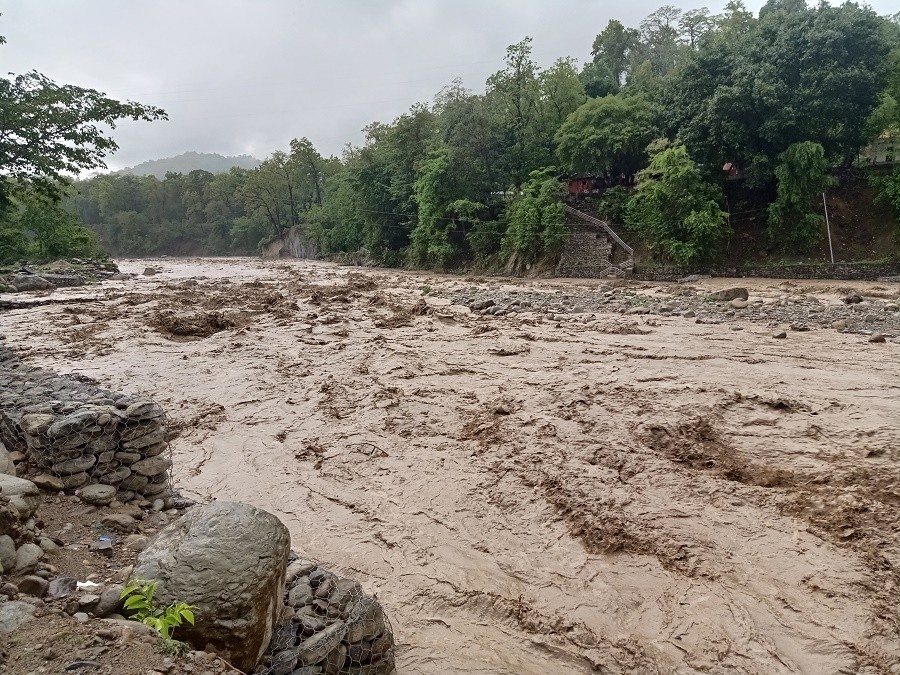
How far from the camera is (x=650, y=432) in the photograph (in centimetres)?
650

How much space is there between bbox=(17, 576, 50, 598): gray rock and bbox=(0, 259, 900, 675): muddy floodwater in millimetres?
2187

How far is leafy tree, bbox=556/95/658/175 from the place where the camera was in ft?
89.0

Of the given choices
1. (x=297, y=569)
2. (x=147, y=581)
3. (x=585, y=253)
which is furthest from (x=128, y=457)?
(x=585, y=253)

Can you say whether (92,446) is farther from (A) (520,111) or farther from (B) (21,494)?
(A) (520,111)

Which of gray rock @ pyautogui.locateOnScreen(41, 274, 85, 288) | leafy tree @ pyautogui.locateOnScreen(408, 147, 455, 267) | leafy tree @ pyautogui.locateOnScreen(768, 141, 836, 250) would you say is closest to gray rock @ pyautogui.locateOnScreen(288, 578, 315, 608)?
leafy tree @ pyautogui.locateOnScreen(768, 141, 836, 250)

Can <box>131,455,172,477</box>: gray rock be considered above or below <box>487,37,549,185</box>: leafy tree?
below

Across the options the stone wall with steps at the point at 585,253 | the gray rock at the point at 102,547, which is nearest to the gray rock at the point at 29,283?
the stone wall with steps at the point at 585,253

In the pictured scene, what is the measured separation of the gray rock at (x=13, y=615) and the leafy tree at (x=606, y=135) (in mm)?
29382

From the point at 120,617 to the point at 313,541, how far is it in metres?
2.35

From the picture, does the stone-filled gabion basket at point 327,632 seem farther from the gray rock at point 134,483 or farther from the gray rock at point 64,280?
the gray rock at point 64,280

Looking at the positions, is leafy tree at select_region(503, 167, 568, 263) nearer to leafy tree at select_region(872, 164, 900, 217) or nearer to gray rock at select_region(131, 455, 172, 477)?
leafy tree at select_region(872, 164, 900, 217)

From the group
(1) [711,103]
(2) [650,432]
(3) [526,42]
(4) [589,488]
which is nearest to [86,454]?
(4) [589,488]

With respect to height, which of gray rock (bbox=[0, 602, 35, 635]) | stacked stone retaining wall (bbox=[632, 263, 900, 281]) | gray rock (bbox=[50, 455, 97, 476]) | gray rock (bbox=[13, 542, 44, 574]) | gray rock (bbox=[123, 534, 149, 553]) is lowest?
gray rock (bbox=[123, 534, 149, 553])

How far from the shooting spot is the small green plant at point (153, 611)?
2.41 metres
